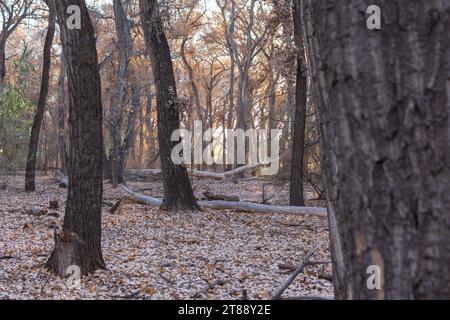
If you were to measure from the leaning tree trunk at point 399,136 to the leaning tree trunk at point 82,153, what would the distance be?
4163 millimetres

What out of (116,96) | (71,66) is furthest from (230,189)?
(71,66)

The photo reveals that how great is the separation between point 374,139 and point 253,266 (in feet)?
15.7

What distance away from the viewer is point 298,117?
11023mm

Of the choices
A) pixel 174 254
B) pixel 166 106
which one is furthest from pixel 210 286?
pixel 166 106

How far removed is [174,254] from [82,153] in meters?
2.03

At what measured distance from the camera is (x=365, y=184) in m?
1.47

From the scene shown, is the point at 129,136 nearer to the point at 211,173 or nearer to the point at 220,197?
the point at 211,173

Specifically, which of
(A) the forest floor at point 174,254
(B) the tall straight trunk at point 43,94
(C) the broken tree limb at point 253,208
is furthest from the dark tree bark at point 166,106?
(B) the tall straight trunk at point 43,94

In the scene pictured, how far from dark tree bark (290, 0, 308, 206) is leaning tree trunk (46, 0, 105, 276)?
6337 millimetres

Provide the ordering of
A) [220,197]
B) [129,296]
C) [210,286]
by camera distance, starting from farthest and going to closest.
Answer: [220,197] < [210,286] < [129,296]

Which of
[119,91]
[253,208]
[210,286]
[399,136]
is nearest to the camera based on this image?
[399,136]

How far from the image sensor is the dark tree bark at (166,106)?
9.89 meters

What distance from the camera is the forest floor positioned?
15.9 ft
